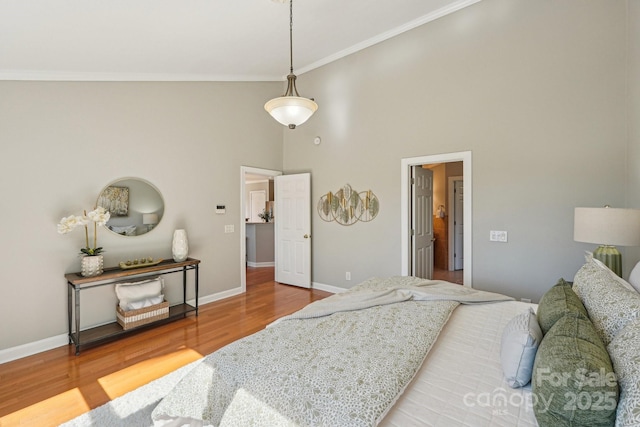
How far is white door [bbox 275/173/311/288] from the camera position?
4.86 m

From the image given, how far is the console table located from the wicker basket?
0.15 feet

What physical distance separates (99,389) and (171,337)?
34.6 inches

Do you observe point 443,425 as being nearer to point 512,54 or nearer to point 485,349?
point 485,349

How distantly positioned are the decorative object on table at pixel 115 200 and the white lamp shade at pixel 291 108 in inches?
85.2

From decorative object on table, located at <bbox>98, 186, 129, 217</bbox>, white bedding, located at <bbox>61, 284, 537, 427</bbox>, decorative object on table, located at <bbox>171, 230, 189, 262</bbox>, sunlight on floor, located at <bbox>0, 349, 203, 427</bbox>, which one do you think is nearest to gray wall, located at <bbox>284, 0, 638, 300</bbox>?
white bedding, located at <bbox>61, 284, 537, 427</bbox>

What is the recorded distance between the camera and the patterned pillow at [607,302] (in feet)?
3.84

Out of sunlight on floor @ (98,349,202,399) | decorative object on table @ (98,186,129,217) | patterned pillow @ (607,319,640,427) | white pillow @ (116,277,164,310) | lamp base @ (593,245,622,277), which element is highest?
decorative object on table @ (98,186,129,217)

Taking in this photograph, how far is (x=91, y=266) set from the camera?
291 centimetres

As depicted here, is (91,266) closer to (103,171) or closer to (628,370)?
(103,171)

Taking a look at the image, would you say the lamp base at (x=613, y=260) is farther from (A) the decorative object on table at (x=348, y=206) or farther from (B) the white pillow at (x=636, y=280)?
(A) the decorative object on table at (x=348, y=206)

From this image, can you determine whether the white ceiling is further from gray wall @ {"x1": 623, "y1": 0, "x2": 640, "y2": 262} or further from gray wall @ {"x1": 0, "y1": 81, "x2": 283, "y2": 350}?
gray wall @ {"x1": 623, "y1": 0, "x2": 640, "y2": 262}

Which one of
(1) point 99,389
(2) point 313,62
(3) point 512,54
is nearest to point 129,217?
(1) point 99,389

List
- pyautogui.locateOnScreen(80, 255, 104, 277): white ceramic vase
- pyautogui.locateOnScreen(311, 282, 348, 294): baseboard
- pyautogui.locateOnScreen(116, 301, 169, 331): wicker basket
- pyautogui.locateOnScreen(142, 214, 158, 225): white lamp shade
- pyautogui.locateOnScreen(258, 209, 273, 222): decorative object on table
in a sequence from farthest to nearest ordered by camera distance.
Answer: pyautogui.locateOnScreen(258, 209, 273, 222): decorative object on table < pyautogui.locateOnScreen(311, 282, 348, 294): baseboard < pyautogui.locateOnScreen(142, 214, 158, 225): white lamp shade < pyautogui.locateOnScreen(116, 301, 169, 331): wicker basket < pyautogui.locateOnScreen(80, 255, 104, 277): white ceramic vase

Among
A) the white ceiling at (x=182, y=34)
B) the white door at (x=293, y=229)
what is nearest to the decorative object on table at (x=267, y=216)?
the white door at (x=293, y=229)
